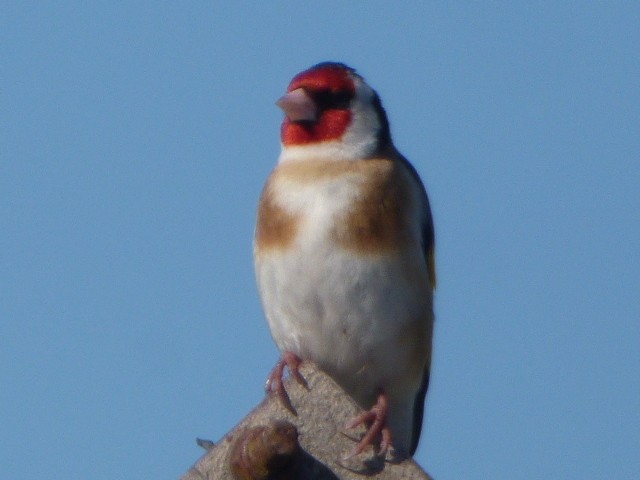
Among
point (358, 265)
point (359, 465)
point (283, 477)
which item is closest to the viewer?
point (283, 477)

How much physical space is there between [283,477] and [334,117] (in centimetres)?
331

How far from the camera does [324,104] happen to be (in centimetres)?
633

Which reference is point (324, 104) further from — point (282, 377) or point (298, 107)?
point (282, 377)

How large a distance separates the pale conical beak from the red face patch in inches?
1.1

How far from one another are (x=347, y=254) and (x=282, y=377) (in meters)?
1.18

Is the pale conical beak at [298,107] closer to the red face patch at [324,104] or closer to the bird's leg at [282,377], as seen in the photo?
the red face patch at [324,104]

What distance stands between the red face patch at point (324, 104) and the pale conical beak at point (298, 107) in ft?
0.10

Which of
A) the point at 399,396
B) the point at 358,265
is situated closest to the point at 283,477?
the point at 358,265

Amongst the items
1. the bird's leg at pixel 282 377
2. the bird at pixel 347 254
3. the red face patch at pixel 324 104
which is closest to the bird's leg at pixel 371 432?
the bird's leg at pixel 282 377

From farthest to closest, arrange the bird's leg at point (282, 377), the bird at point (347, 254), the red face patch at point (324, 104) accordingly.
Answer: the red face patch at point (324, 104), the bird at point (347, 254), the bird's leg at point (282, 377)

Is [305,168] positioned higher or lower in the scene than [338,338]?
higher

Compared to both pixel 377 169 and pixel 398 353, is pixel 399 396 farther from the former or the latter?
pixel 377 169

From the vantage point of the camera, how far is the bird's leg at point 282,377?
12.0 ft

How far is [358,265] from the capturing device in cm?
560
